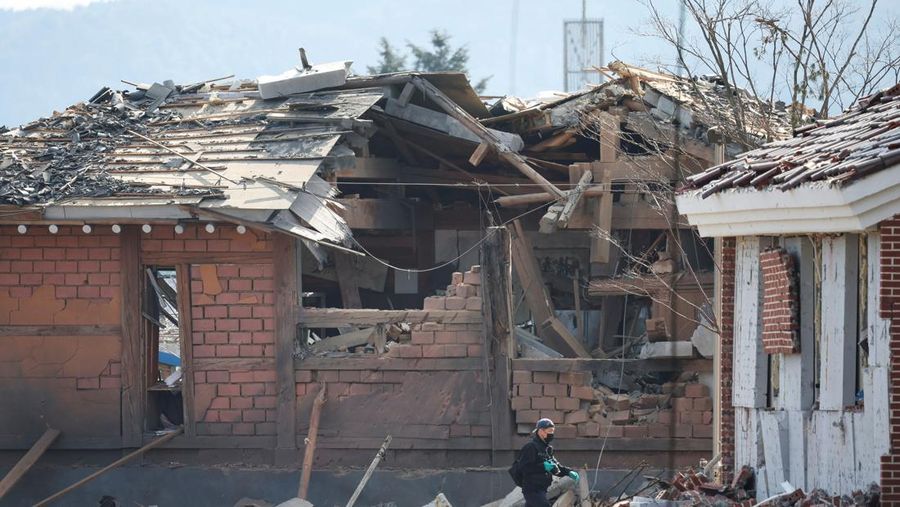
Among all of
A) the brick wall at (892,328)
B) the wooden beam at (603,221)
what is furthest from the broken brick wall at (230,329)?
the brick wall at (892,328)

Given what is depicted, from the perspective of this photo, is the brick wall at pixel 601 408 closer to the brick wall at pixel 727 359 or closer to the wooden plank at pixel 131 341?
the brick wall at pixel 727 359

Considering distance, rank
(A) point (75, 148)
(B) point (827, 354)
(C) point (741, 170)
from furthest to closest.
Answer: (A) point (75, 148) < (C) point (741, 170) < (B) point (827, 354)

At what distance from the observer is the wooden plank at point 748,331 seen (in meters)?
12.4

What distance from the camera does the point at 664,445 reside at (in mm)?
16922

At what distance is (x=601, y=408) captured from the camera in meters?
17.0

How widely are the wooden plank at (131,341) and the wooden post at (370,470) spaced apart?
276cm

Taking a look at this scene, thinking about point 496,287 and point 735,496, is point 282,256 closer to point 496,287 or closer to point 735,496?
point 496,287

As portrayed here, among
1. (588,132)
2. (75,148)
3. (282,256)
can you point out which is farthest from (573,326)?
(75,148)

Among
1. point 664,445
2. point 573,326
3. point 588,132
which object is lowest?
point 664,445

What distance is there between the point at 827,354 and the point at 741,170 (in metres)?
1.79

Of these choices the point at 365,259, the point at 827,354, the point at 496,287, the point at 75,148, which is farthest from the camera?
the point at 365,259

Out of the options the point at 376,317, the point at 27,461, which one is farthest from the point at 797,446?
the point at 27,461

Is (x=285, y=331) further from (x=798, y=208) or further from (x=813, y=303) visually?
(x=798, y=208)

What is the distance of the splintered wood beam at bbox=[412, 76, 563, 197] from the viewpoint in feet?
61.3
